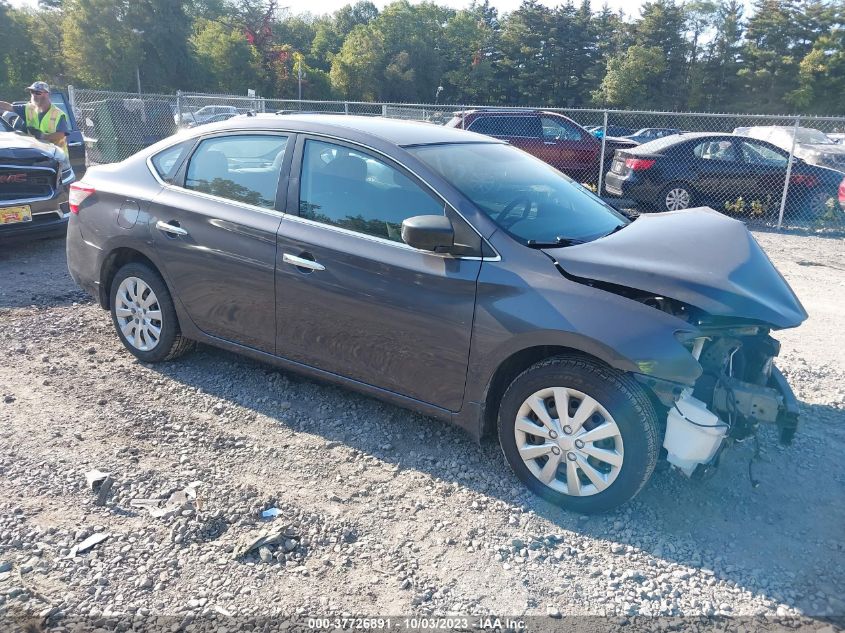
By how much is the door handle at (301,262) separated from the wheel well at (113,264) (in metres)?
1.27

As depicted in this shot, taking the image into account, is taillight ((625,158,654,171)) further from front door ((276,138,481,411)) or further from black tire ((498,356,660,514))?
black tire ((498,356,660,514))

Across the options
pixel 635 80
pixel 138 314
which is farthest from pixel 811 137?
pixel 635 80

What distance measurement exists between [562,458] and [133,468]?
226 cm

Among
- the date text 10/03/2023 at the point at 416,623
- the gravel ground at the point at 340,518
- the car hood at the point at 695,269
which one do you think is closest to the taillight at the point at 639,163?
the gravel ground at the point at 340,518

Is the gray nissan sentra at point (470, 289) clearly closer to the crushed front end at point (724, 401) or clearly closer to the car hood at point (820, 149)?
the crushed front end at point (724, 401)

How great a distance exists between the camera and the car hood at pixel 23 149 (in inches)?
292

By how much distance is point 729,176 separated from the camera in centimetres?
1152

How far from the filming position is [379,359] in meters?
3.65

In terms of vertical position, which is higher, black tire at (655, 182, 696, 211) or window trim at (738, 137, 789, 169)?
window trim at (738, 137, 789, 169)

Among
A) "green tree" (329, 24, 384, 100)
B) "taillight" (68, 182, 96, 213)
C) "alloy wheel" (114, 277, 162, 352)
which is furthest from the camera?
"green tree" (329, 24, 384, 100)

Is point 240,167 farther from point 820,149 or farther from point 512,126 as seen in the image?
point 820,149

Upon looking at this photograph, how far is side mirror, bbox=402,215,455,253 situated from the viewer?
129 inches

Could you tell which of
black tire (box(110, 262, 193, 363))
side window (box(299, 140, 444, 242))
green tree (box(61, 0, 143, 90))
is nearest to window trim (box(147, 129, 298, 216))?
side window (box(299, 140, 444, 242))

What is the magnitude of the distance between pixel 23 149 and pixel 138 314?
432 cm
